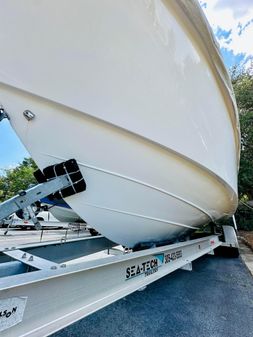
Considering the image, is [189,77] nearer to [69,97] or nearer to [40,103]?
[69,97]

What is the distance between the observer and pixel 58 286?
0.96 meters

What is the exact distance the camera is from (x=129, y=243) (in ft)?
6.08

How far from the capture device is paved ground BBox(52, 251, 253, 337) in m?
1.56

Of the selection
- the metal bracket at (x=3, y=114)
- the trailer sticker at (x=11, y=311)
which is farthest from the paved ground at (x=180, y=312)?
the metal bracket at (x=3, y=114)

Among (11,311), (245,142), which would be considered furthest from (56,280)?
(245,142)

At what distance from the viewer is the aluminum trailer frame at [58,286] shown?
31.9 inches

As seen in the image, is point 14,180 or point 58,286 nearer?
point 58,286

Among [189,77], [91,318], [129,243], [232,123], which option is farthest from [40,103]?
[232,123]

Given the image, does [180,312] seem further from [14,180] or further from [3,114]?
[14,180]

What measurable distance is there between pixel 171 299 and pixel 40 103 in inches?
82.7

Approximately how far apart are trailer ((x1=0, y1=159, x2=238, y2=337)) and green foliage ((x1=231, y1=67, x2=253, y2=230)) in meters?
8.32

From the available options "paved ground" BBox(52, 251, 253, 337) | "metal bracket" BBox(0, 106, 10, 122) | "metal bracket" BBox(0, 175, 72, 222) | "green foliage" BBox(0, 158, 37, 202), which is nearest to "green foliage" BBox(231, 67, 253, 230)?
"paved ground" BBox(52, 251, 253, 337)

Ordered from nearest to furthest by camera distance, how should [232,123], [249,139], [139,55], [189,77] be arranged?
[139,55]
[189,77]
[232,123]
[249,139]

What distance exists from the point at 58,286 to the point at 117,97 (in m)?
1.04
